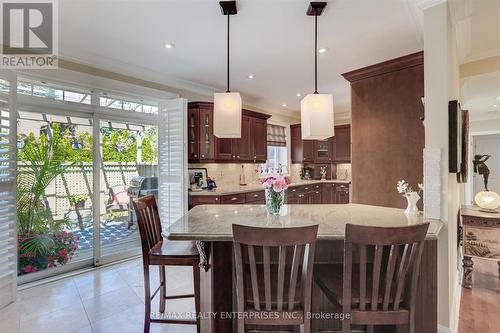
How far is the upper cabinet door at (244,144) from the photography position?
506 cm

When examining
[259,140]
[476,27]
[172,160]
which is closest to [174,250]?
[172,160]

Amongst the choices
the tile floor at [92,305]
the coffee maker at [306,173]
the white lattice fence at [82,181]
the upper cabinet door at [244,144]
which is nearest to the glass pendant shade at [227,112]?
the tile floor at [92,305]

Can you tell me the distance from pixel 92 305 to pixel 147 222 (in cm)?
124

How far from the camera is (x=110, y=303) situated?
2732 millimetres

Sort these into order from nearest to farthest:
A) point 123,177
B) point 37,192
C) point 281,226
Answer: point 281,226 → point 37,192 → point 123,177

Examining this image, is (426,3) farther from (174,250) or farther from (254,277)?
(174,250)

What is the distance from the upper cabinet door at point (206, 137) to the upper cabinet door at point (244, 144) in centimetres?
53

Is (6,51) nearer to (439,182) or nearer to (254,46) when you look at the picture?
(254,46)

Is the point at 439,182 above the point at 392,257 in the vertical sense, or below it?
above

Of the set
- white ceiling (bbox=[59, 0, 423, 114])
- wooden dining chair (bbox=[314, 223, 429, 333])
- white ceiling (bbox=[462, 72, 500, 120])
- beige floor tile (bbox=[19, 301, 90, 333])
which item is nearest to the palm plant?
beige floor tile (bbox=[19, 301, 90, 333])

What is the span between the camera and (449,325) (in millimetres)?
2061

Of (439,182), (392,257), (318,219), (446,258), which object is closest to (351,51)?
(439,182)

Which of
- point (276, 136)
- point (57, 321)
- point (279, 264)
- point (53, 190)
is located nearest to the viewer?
point (279, 264)

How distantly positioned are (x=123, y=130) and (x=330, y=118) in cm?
312
